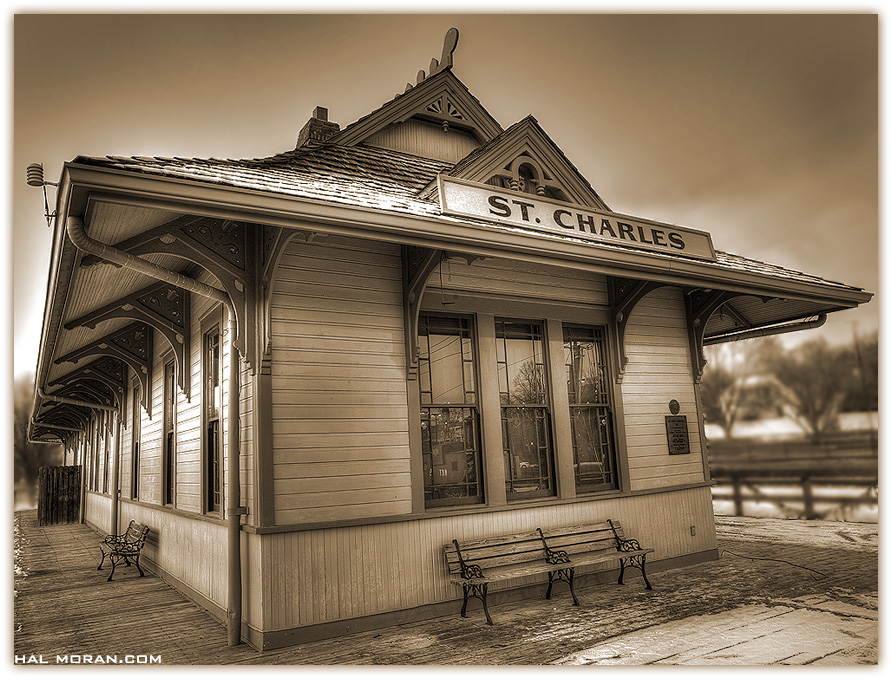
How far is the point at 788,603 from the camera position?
19.1 ft

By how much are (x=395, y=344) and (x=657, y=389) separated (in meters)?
3.58

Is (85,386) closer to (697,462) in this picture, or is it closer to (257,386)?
(257,386)

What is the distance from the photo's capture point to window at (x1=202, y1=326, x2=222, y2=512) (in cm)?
652

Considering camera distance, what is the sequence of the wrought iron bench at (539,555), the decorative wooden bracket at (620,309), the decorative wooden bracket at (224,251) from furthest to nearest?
the decorative wooden bracket at (620,309) < the wrought iron bench at (539,555) < the decorative wooden bracket at (224,251)

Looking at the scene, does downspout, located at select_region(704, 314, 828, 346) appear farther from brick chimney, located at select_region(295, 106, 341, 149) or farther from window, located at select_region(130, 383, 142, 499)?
window, located at select_region(130, 383, 142, 499)

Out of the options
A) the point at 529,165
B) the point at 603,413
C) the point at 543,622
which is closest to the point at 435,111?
the point at 529,165

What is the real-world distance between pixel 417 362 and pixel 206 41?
313 centimetres

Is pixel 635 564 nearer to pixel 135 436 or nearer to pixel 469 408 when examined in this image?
pixel 469 408

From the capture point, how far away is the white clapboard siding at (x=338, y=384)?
5.37 metres

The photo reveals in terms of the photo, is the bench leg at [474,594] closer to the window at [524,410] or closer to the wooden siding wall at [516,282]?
the window at [524,410]

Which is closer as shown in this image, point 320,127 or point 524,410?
point 524,410

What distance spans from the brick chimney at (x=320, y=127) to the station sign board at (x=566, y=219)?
9.98ft

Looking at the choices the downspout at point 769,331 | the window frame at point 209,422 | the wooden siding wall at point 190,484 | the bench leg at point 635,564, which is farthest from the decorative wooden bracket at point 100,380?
the downspout at point 769,331

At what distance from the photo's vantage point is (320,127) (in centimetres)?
787
